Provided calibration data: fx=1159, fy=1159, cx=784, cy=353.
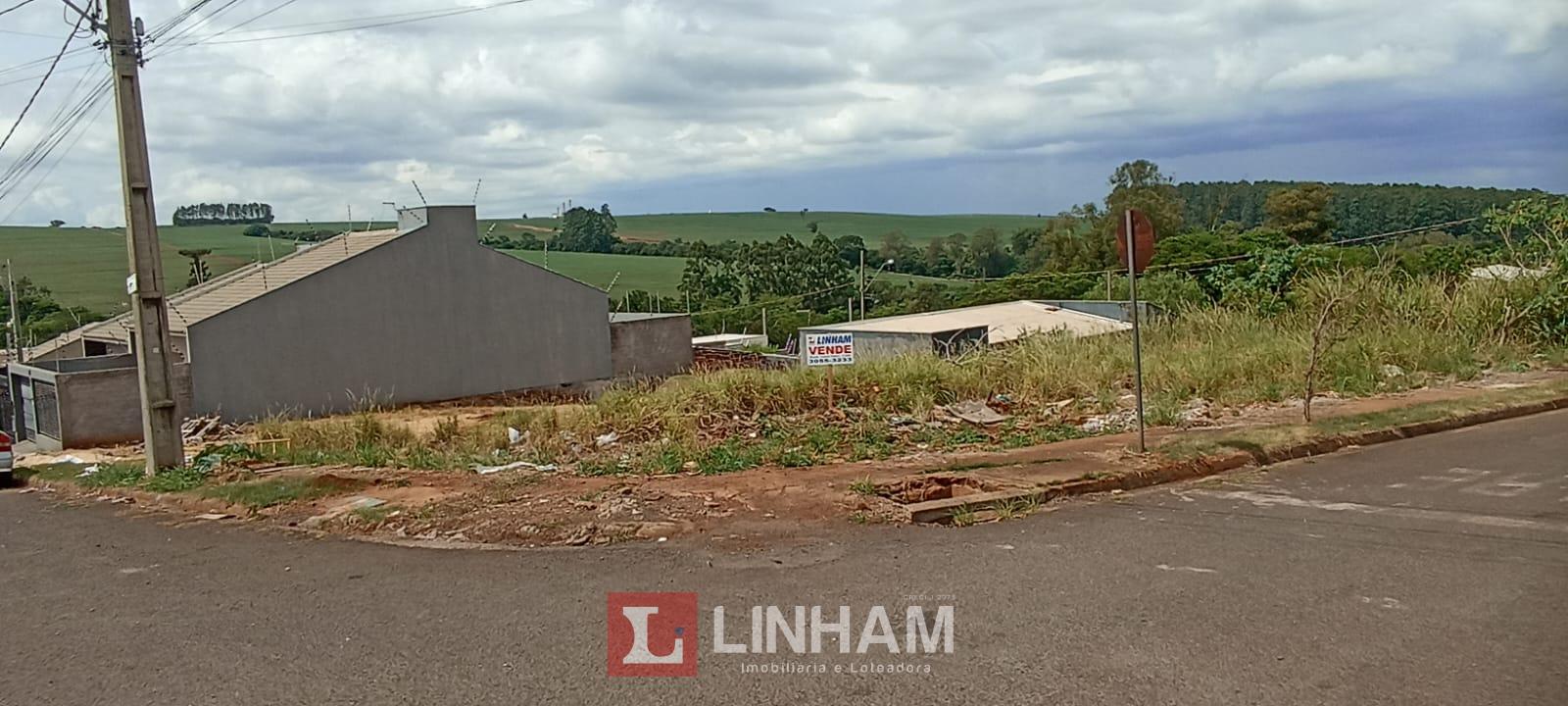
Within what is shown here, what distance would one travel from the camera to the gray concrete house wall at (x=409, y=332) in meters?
34.3

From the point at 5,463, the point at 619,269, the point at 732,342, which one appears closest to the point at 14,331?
the point at 5,463

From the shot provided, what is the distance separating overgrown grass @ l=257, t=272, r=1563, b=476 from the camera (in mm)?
13594

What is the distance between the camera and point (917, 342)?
31047mm

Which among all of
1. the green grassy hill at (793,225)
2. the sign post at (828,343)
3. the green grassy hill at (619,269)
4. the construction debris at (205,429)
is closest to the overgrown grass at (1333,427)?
the sign post at (828,343)

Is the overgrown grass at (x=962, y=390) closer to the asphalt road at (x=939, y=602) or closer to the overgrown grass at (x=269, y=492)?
the overgrown grass at (x=269, y=492)

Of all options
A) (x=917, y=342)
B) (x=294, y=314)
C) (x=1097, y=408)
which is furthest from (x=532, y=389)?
(x=1097, y=408)

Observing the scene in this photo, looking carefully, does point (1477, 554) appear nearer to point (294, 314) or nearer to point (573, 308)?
point (294, 314)

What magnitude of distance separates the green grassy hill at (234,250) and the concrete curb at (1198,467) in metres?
35.8

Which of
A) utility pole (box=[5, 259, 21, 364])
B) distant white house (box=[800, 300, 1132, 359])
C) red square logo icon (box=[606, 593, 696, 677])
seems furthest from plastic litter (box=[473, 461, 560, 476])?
utility pole (box=[5, 259, 21, 364])

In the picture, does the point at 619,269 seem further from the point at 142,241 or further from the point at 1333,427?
the point at 1333,427

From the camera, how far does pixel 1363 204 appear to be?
8506 centimetres

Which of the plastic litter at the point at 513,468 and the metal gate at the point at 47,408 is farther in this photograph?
the metal gate at the point at 47,408

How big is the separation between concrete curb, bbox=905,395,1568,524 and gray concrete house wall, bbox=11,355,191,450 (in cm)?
2501

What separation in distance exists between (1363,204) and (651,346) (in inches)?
2431
